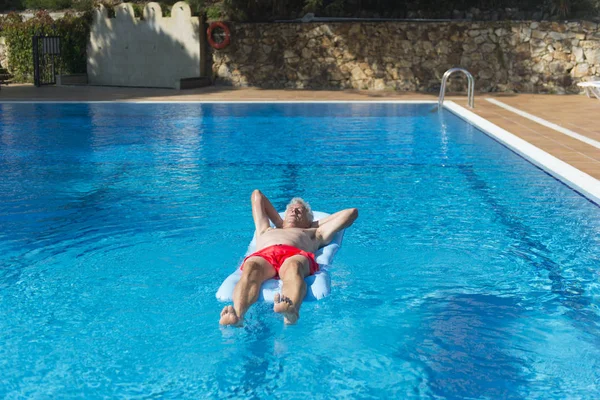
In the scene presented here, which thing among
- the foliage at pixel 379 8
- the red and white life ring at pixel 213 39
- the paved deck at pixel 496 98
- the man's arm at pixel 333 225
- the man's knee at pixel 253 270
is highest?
the foliage at pixel 379 8

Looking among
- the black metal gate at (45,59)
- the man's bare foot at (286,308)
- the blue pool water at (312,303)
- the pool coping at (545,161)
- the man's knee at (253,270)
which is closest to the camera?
the blue pool water at (312,303)

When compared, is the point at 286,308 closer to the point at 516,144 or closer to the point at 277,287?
the point at 277,287

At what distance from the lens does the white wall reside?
67.7ft

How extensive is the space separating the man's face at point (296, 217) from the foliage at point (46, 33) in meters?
17.8

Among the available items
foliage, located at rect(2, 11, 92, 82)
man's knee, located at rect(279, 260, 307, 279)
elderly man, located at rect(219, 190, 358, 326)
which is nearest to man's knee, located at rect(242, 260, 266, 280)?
elderly man, located at rect(219, 190, 358, 326)

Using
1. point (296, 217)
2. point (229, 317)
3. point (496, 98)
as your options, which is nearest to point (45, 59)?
point (496, 98)

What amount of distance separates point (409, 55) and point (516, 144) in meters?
9.56

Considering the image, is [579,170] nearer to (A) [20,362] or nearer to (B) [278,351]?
(B) [278,351]

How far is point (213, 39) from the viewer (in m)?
20.8

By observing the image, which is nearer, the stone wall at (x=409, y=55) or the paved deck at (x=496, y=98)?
the paved deck at (x=496, y=98)

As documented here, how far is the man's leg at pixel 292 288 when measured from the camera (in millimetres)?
4266

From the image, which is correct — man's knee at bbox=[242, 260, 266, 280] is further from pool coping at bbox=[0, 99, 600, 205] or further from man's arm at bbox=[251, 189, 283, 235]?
pool coping at bbox=[0, 99, 600, 205]

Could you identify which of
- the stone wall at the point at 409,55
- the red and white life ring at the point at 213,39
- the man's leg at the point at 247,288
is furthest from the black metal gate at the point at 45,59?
the man's leg at the point at 247,288

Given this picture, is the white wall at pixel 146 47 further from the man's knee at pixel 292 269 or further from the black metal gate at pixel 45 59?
the man's knee at pixel 292 269
